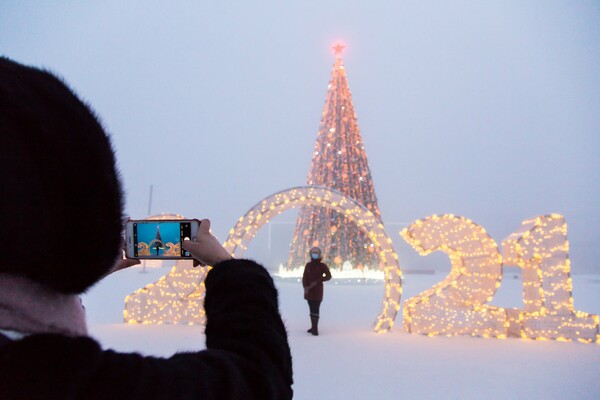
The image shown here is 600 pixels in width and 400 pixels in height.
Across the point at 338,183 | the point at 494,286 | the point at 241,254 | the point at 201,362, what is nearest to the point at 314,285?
the point at 241,254

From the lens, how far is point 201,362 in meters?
0.69

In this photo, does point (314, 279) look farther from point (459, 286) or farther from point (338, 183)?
point (338, 183)

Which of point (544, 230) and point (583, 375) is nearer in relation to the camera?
point (583, 375)

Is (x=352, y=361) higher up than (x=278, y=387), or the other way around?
(x=278, y=387)

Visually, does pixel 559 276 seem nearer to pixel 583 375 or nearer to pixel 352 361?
pixel 583 375

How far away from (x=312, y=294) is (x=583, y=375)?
335 cm

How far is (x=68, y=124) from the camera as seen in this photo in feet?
2.14

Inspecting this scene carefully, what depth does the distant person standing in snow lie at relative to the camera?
645cm

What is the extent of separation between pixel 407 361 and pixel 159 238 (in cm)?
415

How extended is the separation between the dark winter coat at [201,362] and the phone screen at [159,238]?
0.43 m

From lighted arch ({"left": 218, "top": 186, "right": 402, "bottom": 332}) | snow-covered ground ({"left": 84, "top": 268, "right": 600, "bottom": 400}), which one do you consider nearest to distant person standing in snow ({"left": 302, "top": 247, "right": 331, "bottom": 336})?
snow-covered ground ({"left": 84, "top": 268, "right": 600, "bottom": 400})

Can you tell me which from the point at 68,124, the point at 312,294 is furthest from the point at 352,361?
the point at 68,124

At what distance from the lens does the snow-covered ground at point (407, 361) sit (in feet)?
12.7

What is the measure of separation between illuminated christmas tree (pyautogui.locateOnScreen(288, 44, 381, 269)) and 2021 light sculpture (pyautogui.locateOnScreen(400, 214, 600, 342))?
6.55 meters
